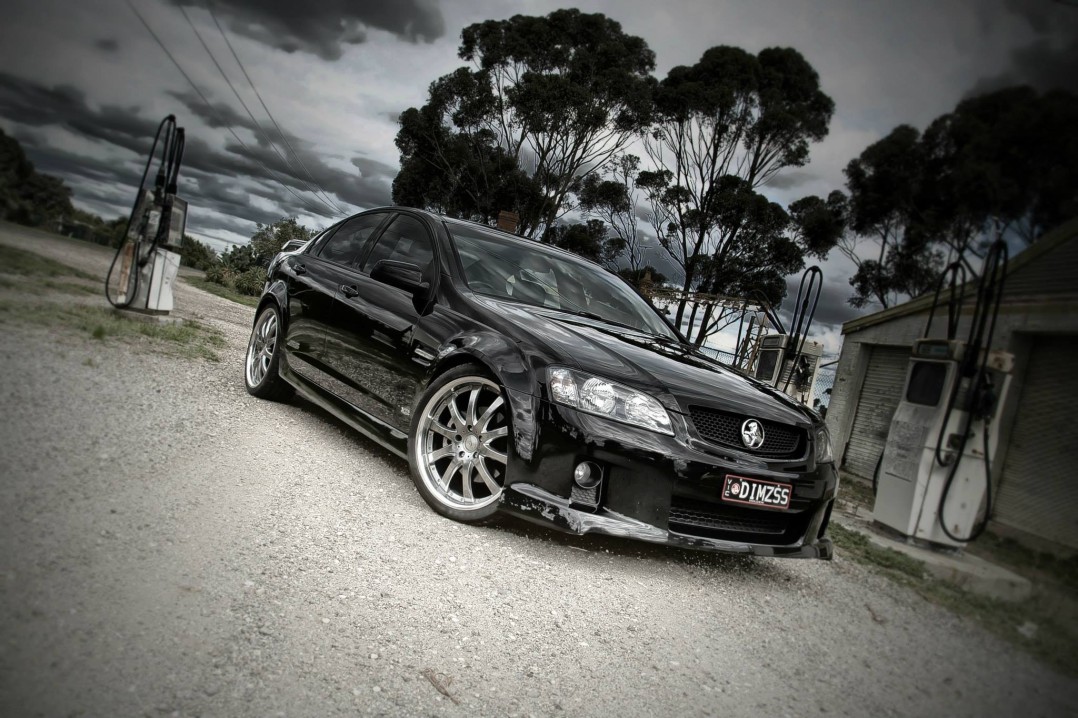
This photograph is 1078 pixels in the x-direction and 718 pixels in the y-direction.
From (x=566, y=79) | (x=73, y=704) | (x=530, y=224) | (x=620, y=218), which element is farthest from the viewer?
(x=620, y=218)

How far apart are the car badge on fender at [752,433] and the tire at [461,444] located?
997mm

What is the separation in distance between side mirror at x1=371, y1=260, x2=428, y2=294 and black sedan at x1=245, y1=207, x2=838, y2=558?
12mm

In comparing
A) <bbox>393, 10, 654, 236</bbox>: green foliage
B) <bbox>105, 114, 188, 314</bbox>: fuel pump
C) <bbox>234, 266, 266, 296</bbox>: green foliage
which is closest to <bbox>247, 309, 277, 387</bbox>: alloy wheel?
<bbox>105, 114, 188, 314</bbox>: fuel pump

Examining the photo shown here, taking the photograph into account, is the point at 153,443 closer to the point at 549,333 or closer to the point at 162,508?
the point at 162,508

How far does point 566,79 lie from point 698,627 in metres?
19.3

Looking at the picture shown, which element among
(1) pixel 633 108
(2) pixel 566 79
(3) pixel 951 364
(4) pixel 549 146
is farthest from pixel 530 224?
(3) pixel 951 364

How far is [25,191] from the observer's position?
1231mm

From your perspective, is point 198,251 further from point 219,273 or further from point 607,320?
point 219,273

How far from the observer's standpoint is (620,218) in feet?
83.3

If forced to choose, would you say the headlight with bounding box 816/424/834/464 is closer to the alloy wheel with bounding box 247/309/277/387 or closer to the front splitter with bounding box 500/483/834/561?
the front splitter with bounding box 500/483/834/561

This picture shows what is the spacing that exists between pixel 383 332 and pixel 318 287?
43.0 inches

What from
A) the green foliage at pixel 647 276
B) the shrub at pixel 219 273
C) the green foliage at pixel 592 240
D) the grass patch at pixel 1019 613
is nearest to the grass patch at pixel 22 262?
the shrub at pixel 219 273

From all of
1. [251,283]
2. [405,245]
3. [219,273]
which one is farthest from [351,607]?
[251,283]

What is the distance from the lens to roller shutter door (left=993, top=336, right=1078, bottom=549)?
1.06 metres
